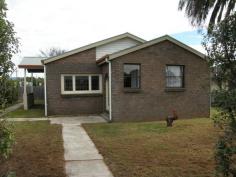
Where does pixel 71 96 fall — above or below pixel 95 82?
below

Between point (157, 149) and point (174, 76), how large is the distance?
26.9 ft

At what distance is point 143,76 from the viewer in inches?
577

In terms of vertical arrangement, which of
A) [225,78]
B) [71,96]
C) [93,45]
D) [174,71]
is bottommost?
[71,96]

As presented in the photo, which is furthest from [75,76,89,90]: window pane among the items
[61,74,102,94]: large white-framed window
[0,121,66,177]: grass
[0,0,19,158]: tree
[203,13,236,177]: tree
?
[203,13,236,177]: tree

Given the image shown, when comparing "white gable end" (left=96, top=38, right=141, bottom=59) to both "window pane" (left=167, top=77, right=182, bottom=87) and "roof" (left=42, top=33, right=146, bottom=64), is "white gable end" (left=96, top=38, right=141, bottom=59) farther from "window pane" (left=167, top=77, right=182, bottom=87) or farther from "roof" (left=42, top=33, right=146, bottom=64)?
"window pane" (left=167, top=77, right=182, bottom=87)

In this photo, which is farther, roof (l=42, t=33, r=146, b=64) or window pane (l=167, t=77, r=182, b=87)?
roof (l=42, t=33, r=146, b=64)

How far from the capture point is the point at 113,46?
1742 centimetres

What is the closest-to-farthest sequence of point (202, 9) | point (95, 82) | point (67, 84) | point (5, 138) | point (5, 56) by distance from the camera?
point (5, 138), point (5, 56), point (202, 9), point (67, 84), point (95, 82)

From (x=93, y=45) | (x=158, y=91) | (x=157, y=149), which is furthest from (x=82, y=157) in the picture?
(x=93, y=45)

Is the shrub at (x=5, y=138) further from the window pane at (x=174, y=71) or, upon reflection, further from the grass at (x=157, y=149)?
the window pane at (x=174, y=71)

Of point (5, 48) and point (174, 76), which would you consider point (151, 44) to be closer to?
point (174, 76)

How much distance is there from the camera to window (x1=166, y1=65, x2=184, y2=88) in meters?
15.3

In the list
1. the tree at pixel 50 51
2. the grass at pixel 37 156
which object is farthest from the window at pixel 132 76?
the tree at pixel 50 51

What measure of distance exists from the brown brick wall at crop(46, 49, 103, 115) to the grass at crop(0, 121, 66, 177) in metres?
5.44
